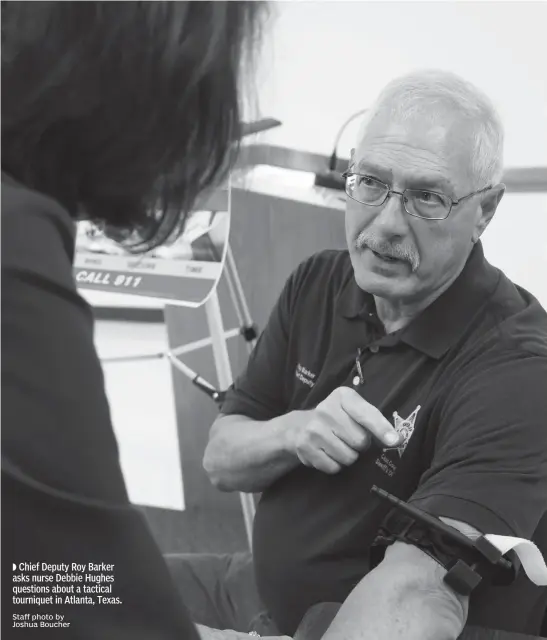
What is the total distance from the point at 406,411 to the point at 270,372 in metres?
0.20

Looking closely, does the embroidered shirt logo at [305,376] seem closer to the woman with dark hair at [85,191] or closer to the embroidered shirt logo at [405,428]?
the embroidered shirt logo at [405,428]

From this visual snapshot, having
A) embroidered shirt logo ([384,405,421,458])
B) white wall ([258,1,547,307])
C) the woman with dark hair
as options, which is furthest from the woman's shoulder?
embroidered shirt logo ([384,405,421,458])

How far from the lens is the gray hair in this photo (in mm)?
724

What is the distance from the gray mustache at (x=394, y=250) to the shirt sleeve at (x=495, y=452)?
130mm

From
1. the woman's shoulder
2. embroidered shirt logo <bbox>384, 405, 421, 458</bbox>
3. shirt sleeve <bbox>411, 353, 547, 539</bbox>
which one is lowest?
embroidered shirt logo <bbox>384, 405, 421, 458</bbox>

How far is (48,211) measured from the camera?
45 cm

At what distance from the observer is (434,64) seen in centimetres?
77

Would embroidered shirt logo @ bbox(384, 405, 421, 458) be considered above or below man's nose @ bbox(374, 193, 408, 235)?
below

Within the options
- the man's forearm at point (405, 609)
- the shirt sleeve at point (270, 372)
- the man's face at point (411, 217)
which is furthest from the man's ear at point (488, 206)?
the man's forearm at point (405, 609)

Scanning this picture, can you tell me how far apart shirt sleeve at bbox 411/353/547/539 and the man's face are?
0.41 feet

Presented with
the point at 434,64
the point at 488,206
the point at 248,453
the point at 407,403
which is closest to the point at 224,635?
the point at 248,453

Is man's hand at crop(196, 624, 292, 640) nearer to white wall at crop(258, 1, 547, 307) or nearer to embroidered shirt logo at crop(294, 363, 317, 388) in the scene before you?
embroidered shirt logo at crop(294, 363, 317, 388)

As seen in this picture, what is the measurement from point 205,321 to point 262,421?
19 centimetres

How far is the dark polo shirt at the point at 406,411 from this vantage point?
67 cm
